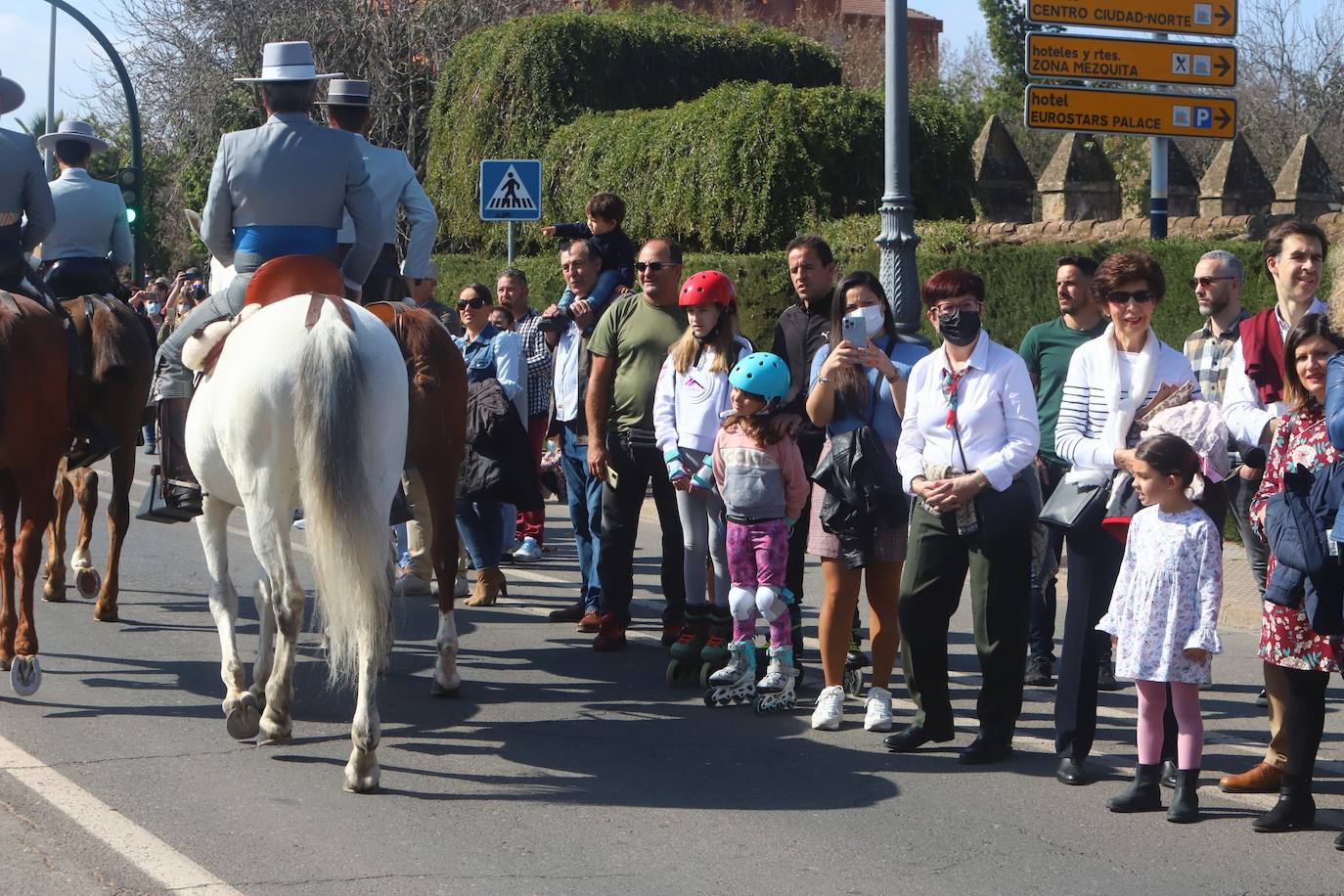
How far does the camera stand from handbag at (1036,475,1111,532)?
6113mm

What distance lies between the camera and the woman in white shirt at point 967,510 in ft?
20.7

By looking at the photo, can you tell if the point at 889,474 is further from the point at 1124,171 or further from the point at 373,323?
the point at 1124,171

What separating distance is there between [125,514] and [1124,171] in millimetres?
21948

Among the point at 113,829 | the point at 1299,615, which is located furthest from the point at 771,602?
the point at 113,829

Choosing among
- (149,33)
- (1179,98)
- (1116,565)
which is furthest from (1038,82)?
(149,33)

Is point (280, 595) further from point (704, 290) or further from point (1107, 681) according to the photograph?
point (1107, 681)

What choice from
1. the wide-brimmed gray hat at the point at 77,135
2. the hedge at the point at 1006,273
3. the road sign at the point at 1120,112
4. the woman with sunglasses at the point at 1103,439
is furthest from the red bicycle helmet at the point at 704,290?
the road sign at the point at 1120,112

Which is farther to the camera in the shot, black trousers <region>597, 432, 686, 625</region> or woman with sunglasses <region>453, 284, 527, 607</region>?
woman with sunglasses <region>453, 284, 527, 607</region>

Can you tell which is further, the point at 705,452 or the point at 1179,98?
the point at 1179,98

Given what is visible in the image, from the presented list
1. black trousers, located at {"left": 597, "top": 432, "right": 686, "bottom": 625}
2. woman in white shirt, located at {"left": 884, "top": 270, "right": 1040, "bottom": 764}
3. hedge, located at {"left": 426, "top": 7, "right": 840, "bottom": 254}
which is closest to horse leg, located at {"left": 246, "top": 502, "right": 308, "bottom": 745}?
black trousers, located at {"left": 597, "top": 432, "right": 686, "bottom": 625}

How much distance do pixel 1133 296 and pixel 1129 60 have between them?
9.96 m

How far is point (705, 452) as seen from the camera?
301 inches

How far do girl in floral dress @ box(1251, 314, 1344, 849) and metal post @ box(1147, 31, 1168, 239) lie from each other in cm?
A: 894

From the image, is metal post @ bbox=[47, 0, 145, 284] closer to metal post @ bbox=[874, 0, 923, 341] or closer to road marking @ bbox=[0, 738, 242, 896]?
metal post @ bbox=[874, 0, 923, 341]
